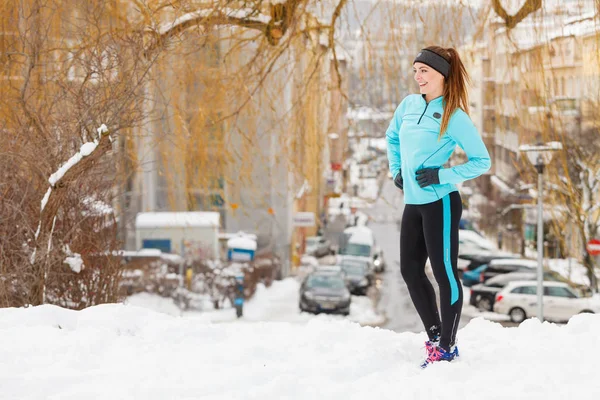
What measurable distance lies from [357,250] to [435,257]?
88.2 feet

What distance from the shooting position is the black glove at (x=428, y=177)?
12.8 feet

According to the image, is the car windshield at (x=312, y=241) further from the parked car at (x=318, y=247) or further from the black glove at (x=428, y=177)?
the black glove at (x=428, y=177)

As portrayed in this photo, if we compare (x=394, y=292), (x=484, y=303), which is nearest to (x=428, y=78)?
(x=484, y=303)

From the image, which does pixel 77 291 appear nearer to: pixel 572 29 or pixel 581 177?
pixel 572 29

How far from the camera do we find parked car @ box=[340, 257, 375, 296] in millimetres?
24719

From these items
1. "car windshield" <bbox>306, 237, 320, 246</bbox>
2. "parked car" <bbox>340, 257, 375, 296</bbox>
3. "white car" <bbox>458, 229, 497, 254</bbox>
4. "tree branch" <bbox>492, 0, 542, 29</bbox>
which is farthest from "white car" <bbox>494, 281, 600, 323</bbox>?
"car windshield" <bbox>306, 237, 320, 246</bbox>

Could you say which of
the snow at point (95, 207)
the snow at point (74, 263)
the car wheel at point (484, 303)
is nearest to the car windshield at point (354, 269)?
the car wheel at point (484, 303)

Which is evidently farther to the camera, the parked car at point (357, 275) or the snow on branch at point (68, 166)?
the parked car at point (357, 275)

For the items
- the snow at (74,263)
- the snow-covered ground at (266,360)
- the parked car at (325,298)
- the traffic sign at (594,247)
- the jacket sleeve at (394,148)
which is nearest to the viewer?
the snow-covered ground at (266,360)

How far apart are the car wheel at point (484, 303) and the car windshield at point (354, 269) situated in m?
4.78

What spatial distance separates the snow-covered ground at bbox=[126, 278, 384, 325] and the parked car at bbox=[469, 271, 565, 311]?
260 cm

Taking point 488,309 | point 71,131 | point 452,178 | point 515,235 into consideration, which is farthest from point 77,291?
point 515,235

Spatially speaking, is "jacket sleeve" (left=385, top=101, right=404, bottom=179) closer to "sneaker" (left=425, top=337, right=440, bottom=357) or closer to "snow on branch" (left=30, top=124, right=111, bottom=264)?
"sneaker" (left=425, top=337, right=440, bottom=357)

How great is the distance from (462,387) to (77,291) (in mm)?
3418
